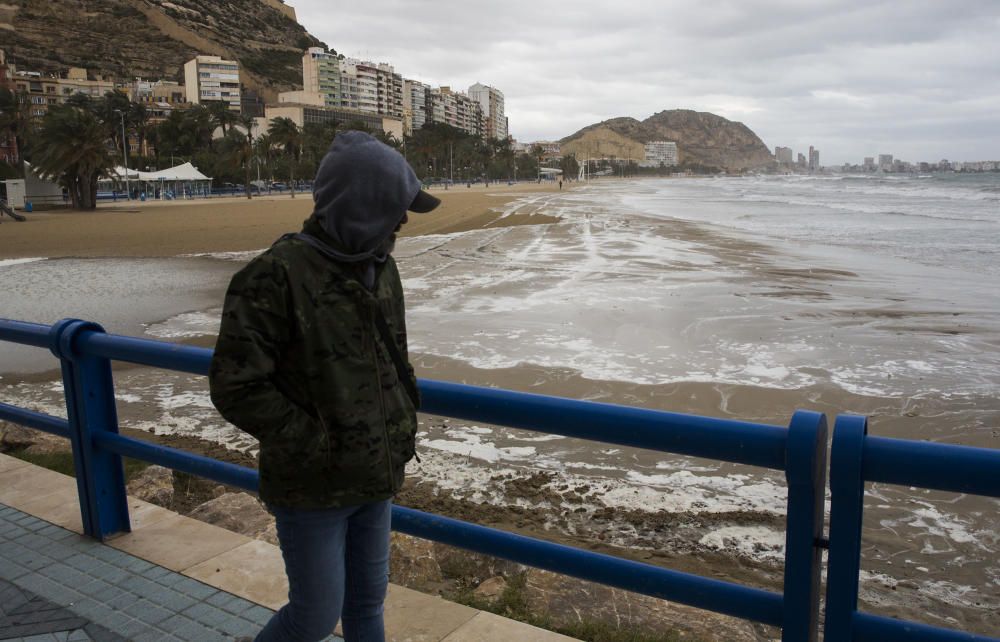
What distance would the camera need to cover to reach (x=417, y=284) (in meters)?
15.1

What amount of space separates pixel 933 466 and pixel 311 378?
4.27ft

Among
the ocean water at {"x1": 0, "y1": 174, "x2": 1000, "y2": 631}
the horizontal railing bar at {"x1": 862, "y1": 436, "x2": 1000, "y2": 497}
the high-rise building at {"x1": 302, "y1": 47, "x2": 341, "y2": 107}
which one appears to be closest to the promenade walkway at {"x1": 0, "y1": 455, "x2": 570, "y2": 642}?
the horizontal railing bar at {"x1": 862, "y1": 436, "x2": 1000, "y2": 497}

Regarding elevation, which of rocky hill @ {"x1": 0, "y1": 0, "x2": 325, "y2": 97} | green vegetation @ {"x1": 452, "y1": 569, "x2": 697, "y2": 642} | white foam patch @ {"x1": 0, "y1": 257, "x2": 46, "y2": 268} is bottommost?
white foam patch @ {"x1": 0, "y1": 257, "x2": 46, "y2": 268}

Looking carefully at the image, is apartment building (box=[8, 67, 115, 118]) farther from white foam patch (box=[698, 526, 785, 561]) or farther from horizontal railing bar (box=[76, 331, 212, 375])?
white foam patch (box=[698, 526, 785, 561])

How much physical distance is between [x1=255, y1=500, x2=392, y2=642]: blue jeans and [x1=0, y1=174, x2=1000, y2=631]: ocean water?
2.73 metres

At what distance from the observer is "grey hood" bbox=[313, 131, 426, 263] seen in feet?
5.85

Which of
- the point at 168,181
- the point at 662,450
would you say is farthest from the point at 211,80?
the point at 662,450

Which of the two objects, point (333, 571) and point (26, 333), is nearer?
point (333, 571)

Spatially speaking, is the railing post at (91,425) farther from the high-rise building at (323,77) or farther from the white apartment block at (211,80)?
the high-rise building at (323,77)

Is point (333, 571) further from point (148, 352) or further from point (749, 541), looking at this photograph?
point (749, 541)

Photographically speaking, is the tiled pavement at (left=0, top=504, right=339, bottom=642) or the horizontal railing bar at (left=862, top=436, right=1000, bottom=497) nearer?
the horizontal railing bar at (left=862, top=436, right=1000, bottom=497)

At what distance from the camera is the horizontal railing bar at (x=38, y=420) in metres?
3.57

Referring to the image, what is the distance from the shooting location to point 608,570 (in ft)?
7.07

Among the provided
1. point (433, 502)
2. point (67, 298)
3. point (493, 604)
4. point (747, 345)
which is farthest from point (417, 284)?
point (493, 604)
